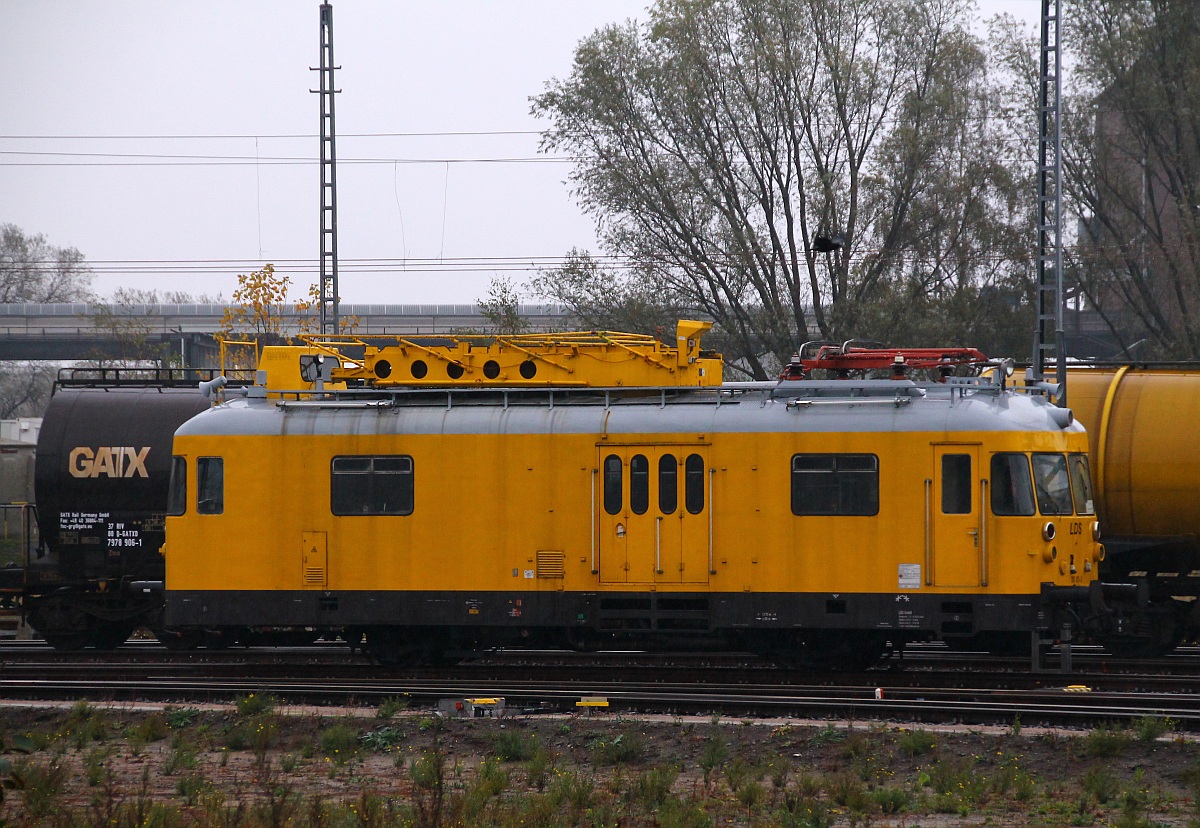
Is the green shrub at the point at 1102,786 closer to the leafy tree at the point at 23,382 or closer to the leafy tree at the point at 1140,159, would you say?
the leafy tree at the point at 1140,159

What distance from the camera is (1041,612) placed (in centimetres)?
1359

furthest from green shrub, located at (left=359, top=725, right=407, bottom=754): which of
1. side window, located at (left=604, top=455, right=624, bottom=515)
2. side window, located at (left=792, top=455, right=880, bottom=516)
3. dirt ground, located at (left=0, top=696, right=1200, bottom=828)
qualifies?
side window, located at (left=792, top=455, right=880, bottom=516)

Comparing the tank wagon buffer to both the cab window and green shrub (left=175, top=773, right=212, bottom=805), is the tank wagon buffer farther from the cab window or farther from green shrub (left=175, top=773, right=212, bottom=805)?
green shrub (left=175, top=773, right=212, bottom=805)

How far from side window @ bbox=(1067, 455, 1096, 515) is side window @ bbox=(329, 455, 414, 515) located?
7.91 meters

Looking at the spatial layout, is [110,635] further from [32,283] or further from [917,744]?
[32,283]

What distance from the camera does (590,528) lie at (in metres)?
14.7

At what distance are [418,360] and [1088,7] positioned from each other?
24760 mm

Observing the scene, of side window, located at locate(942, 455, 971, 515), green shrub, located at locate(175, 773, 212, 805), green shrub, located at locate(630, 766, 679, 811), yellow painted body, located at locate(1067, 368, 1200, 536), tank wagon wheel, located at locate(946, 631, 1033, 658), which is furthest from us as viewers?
yellow painted body, located at locate(1067, 368, 1200, 536)

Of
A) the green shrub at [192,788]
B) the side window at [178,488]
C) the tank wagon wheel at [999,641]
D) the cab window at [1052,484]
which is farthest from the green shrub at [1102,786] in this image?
the side window at [178,488]


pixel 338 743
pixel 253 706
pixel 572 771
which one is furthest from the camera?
pixel 253 706

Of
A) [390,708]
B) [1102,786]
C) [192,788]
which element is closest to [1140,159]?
[1102,786]

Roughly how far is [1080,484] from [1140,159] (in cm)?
2234

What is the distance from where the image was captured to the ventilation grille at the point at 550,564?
48.4 feet

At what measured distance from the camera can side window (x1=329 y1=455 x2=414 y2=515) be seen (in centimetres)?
1515
